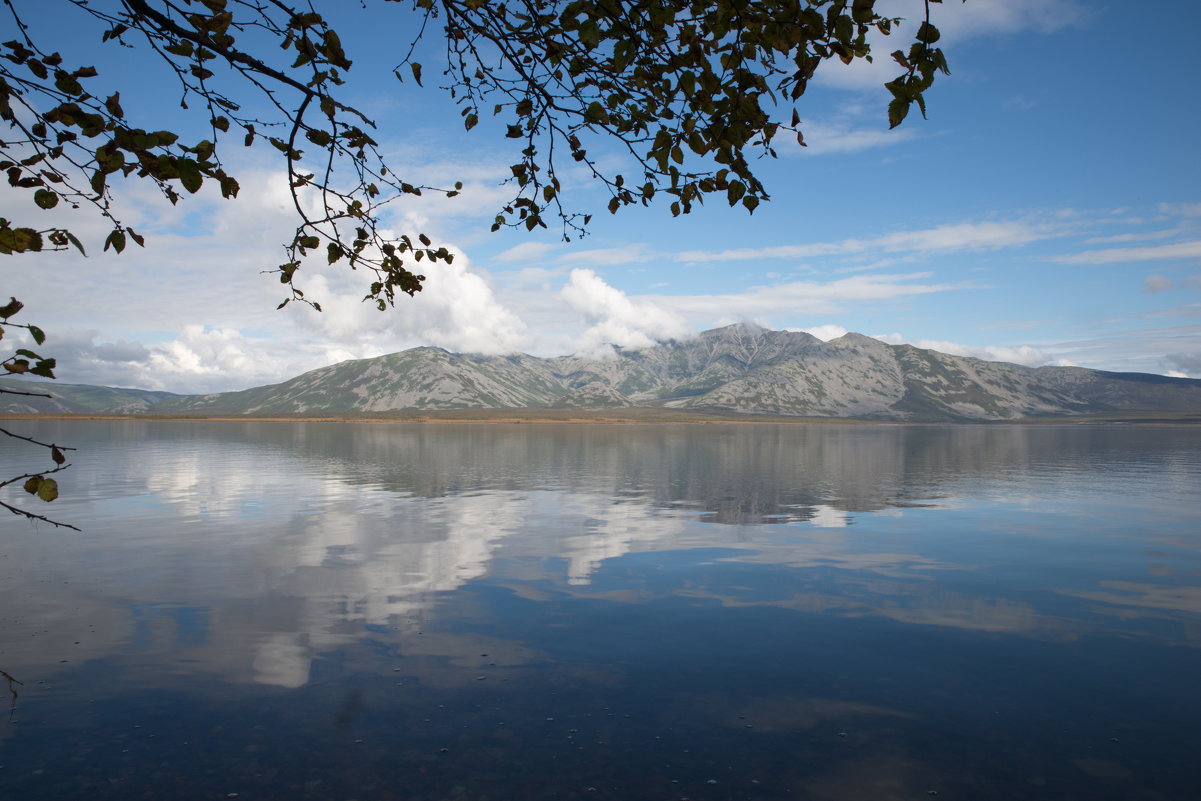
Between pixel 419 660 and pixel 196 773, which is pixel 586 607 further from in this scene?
pixel 196 773

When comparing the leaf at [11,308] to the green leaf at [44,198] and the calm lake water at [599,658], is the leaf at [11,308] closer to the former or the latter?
the green leaf at [44,198]

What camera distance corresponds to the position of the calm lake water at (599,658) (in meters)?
12.6

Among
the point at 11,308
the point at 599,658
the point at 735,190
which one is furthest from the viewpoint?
the point at 599,658

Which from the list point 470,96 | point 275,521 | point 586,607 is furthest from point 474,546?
point 470,96

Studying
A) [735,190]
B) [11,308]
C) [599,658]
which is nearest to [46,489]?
[11,308]

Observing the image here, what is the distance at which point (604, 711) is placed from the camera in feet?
49.1

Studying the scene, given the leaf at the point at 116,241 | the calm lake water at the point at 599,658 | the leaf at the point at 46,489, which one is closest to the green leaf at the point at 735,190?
the leaf at the point at 116,241

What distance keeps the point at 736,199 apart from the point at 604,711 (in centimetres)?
1134

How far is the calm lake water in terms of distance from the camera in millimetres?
12609

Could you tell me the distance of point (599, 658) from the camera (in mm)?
18203

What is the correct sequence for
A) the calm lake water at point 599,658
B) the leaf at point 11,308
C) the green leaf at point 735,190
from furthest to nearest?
the calm lake water at point 599,658
the green leaf at point 735,190
the leaf at point 11,308

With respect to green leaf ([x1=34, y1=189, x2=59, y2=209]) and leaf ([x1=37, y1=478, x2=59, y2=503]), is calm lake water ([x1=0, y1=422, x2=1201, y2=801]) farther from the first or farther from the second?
green leaf ([x1=34, y1=189, x2=59, y2=209])

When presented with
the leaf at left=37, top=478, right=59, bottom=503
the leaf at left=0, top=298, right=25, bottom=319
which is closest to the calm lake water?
the leaf at left=37, top=478, right=59, bottom=503

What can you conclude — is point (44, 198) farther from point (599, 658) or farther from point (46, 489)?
point (599, 658)
